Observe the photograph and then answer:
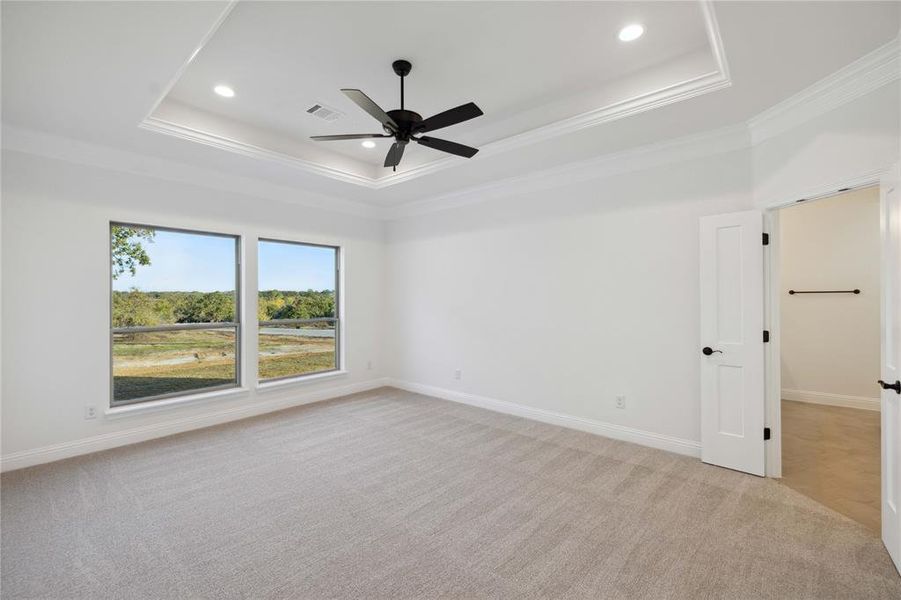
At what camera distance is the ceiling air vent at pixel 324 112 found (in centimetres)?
346

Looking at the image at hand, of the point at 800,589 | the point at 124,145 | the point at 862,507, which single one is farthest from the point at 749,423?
the point at 124,145

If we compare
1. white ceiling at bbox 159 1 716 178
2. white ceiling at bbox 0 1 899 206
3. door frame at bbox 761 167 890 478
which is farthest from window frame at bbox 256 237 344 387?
door frame at bbox 761 167 890 478

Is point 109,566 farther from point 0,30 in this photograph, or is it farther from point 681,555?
point 681,555

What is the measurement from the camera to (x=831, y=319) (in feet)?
16.2

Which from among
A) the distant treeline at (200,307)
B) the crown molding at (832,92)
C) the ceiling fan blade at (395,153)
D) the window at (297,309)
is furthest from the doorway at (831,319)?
the distant treeline at (200,307)

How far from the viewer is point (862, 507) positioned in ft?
8.57

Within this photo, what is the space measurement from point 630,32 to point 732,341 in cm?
245

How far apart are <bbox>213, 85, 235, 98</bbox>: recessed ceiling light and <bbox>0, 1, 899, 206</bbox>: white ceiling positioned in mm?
67

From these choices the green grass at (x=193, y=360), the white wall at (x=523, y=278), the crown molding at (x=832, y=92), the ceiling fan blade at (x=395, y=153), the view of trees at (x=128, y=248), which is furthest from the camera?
the green grass at (x=193, y=360)

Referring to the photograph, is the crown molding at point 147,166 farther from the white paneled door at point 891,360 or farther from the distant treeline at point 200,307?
the white paneled door at point 891,360

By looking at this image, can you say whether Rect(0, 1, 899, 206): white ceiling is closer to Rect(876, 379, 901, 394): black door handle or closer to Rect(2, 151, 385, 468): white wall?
Rect(2, 151, 385, 468): white wall

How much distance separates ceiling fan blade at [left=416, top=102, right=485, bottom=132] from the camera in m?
2.38

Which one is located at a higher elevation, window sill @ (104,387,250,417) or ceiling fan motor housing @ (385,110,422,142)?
ceiling fan motor housing @ (385,110,422,142)

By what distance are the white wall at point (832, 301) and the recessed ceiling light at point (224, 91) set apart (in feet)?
20.5
